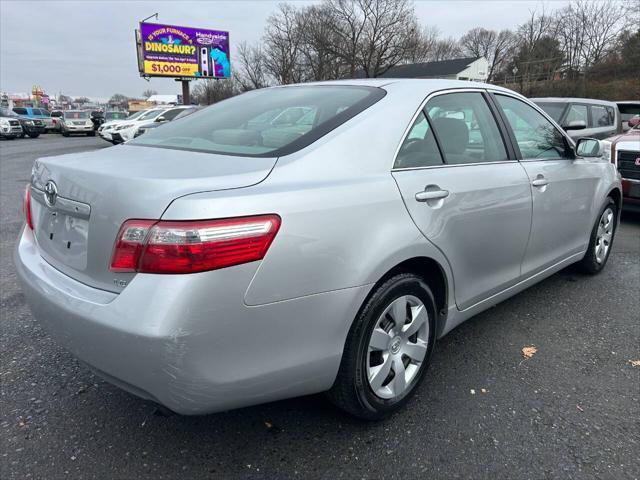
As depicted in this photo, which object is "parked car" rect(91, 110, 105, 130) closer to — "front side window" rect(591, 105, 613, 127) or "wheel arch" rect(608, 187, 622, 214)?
"front side window" rect(591, 105, 613, 127)

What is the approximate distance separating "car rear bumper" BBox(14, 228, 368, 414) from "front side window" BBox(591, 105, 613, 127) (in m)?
9.02

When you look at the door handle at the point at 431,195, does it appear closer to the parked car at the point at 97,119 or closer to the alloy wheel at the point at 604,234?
the alloy wheel at the point at 604,234

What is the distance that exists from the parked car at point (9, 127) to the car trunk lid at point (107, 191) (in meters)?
28.5

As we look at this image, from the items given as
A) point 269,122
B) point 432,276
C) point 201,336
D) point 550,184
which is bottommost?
point 432,276

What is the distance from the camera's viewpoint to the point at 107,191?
1775 mm

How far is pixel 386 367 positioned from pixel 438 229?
2.28 ft

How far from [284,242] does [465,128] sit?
159 centimetres

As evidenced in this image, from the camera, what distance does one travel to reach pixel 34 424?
229cm

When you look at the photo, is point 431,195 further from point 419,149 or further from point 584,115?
point 584,115

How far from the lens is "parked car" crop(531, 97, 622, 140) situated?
8406 mm

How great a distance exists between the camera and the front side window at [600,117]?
911cm

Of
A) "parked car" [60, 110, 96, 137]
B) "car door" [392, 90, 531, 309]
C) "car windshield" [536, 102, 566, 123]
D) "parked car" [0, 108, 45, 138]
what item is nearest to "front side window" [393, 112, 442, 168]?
"car door" [392, 90, 531, 309]

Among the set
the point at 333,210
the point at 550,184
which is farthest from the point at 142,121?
the point at 333,210

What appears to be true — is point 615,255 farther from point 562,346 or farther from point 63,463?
point 63,463
